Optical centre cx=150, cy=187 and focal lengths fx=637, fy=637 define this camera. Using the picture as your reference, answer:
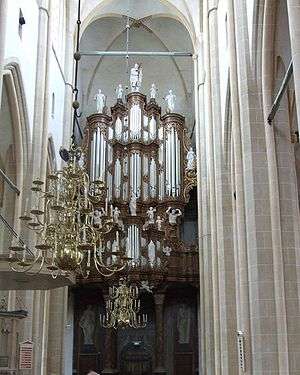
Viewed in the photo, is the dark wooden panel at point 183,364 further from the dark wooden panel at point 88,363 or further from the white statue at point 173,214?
the white statue at point 173,214

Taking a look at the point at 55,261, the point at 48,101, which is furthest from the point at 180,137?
the point at 55,261

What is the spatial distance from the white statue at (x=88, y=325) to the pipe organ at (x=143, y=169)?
3.23 metres

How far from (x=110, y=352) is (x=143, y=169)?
682cm

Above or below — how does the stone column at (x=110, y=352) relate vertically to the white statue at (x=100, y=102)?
below

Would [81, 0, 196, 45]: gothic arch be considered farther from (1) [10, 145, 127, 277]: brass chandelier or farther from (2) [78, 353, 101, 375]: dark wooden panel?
(1) [10, 145, 127, 277]: brass chandelier

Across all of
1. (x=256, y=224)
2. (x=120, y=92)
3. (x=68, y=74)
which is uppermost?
(x=120, y=92)

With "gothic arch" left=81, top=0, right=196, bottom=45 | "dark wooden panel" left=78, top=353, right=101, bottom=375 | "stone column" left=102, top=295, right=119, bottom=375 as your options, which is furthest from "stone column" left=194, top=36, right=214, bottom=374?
"dark wooden panel" left=78, top=353, right=101, bottom=375

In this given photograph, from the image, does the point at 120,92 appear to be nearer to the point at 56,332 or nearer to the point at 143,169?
the point at 143,169

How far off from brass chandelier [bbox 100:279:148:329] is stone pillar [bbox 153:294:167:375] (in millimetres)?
721

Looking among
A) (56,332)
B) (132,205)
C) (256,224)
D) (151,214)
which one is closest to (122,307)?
(56,332)

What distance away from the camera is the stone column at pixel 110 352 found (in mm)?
22562

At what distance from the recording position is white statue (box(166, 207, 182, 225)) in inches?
907

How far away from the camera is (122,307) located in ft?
71.0

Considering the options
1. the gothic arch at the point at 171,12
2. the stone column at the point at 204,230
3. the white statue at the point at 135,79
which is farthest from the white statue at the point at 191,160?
the gothic arch at the point at 171,12
